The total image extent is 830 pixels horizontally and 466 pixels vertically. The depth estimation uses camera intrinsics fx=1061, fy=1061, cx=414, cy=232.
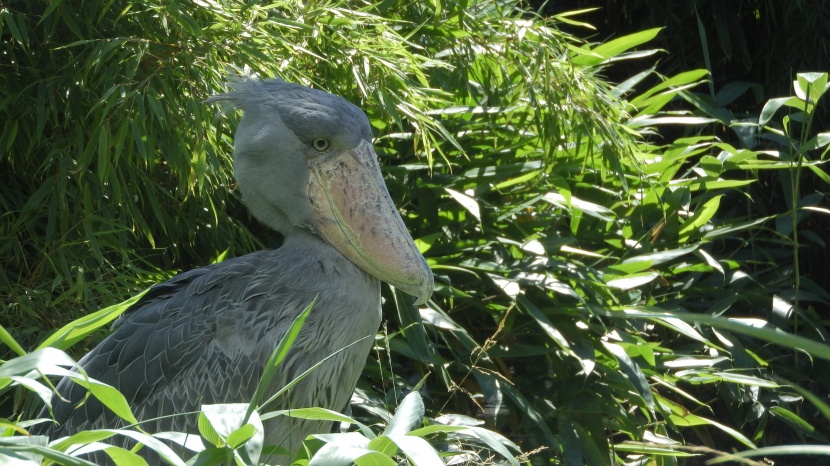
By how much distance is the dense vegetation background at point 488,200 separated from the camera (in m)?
2.52

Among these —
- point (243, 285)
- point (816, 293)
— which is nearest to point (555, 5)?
point (816, 293)

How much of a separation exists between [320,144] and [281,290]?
32 cm

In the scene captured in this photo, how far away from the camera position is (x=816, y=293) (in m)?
3.95

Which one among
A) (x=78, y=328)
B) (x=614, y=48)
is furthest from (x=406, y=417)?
(x=614, y=48)

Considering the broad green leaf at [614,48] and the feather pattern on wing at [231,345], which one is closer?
the feather pattern on wing at [231,345]

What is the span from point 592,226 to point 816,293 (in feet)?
3.30

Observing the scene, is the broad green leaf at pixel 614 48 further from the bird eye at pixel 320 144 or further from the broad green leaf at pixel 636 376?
the bird eye at pixel 320 144

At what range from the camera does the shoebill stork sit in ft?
6.89

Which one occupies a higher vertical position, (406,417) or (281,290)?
(406,417)

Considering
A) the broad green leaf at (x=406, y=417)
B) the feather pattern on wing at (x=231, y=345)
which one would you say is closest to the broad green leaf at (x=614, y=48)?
the feather pattern on wing at (x=231, y=345)

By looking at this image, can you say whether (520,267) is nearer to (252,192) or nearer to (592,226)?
(592,226)

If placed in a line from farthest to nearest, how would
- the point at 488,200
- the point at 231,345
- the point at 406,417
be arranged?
the point at 488,200 → the point at 231,345 → the point at 406,417

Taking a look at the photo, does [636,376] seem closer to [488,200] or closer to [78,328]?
[488,200]

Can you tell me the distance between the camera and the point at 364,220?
220 centimetres
